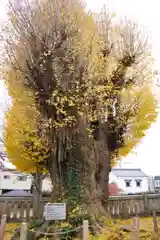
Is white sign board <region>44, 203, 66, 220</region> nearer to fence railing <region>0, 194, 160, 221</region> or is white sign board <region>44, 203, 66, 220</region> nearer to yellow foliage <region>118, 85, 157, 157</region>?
fence railing <region>0, 194, 160, 221</region>

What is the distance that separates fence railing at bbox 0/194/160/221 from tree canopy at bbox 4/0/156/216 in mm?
2523

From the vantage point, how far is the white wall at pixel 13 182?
26531mm

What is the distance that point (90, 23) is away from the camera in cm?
848

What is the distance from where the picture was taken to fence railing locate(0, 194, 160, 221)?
359 inches

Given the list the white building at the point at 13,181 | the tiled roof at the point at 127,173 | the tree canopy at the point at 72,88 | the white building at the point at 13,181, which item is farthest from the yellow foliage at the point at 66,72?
the tiled roof at the point at 127,173

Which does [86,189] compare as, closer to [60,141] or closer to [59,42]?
[60,141]

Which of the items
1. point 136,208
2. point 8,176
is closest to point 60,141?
point 136,208

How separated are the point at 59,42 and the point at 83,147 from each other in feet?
11.9

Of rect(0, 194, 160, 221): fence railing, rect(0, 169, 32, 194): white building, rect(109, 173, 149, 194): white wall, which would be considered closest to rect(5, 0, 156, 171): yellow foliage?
rect(0, 194, 160, 221): fence railing

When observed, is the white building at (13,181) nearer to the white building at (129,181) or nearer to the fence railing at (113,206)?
the white building at (129,181)

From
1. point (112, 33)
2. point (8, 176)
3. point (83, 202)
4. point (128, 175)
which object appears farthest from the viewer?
point (128, 175)

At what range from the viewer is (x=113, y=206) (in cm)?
1006

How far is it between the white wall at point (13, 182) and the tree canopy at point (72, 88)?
67.1 feet

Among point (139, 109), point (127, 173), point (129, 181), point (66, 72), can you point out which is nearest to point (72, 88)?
point (66, 72)
